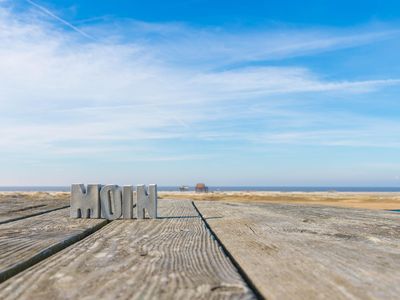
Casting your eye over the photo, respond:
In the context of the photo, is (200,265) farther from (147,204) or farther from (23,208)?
(23,208)

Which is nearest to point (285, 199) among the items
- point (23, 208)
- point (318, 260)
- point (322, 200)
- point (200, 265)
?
point (322, 200)

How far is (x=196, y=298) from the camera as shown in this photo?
1.08 meters

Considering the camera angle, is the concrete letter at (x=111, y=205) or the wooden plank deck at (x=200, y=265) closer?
the wooden plank deck at (x=200, y=265)

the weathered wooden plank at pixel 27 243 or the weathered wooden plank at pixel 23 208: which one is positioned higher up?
the weathered wooden plank at pixel 23 208

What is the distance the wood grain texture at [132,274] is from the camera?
1135 mm

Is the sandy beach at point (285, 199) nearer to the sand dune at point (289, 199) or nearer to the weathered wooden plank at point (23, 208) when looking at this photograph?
the sand dune at point (289, 199)

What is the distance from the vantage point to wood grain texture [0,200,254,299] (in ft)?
3.72

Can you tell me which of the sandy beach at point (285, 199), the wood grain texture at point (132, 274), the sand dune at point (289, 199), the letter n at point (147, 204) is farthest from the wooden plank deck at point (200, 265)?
the sand dune at point (289, 199)

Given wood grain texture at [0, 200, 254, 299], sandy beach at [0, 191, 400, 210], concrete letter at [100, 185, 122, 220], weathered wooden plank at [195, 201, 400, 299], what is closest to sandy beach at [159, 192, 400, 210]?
sandy beach at [0, 191, 400, 210]

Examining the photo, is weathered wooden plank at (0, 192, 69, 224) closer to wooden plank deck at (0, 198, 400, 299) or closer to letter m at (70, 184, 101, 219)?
letter m at (70, 184, 101, 219)

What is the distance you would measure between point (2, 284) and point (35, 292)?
0.48ft

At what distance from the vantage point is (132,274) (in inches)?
53.2

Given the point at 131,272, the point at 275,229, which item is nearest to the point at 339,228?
the point at 275,229

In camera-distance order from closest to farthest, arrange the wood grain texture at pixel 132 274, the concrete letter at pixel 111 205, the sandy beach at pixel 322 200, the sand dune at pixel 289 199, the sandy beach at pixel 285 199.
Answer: the wood grain texture at pixel 132 274 → the concrete letter at pixel 111 205 → the sandy beach at pixel 285 199 → the sand dune at pixel 289 199 → the sandy beach at pixel 322 200
